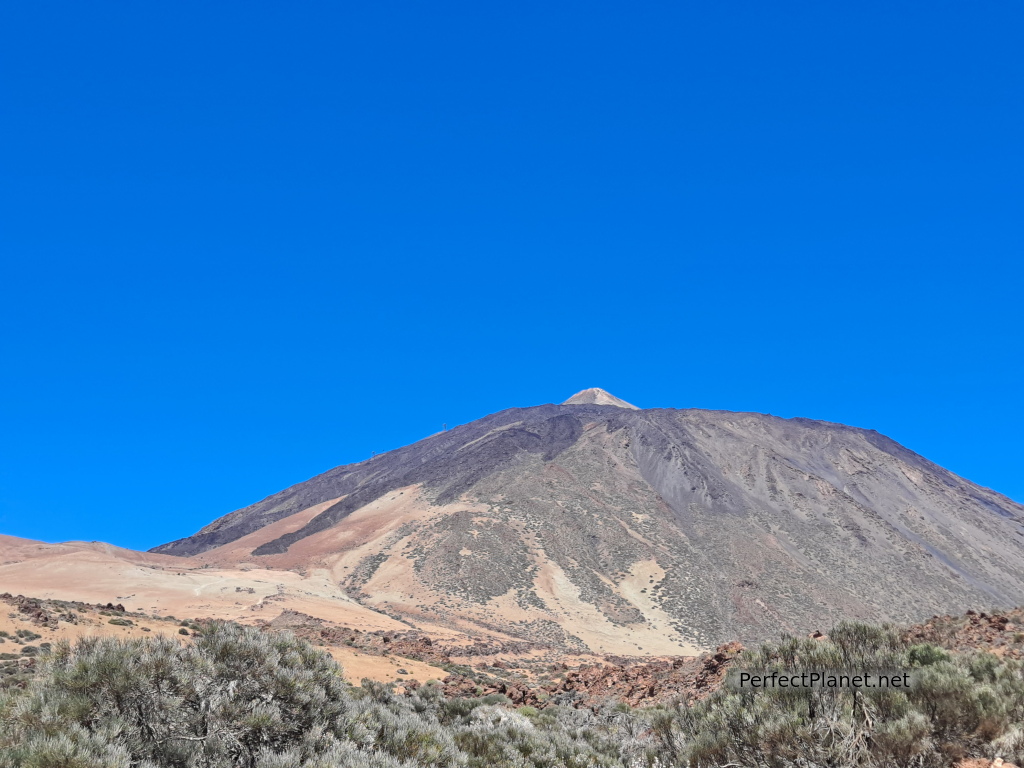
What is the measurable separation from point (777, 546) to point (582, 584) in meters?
23.8

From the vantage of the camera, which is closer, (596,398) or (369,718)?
(369,718)

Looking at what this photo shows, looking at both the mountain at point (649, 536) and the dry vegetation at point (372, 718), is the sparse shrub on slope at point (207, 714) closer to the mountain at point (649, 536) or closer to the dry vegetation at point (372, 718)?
the dry vegetation at point (372, 718)

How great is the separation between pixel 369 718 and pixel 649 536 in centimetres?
6278

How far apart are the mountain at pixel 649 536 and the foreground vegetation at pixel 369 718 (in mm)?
26558

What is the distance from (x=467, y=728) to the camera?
1013 centimetres

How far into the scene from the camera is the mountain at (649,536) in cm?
5169

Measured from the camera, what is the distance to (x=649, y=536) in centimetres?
6725

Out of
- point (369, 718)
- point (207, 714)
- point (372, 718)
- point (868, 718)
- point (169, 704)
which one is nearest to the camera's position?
point (169, 704)

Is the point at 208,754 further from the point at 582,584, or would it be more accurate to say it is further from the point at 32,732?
the point at 582,584

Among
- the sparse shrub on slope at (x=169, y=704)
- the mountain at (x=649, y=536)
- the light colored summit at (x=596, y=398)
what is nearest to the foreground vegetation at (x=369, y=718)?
the sparse shrub on slope at (x=169, y=704)

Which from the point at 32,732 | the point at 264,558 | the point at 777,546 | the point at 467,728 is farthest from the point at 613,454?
the point at 32,732

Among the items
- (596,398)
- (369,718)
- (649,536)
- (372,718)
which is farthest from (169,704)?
(596,398)

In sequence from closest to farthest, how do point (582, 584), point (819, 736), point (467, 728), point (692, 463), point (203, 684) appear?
point (203, 684), point (819, 736), point (467, 728), point (582, 584), point (692, 463)

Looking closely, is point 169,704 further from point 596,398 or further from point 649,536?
point 596,398
